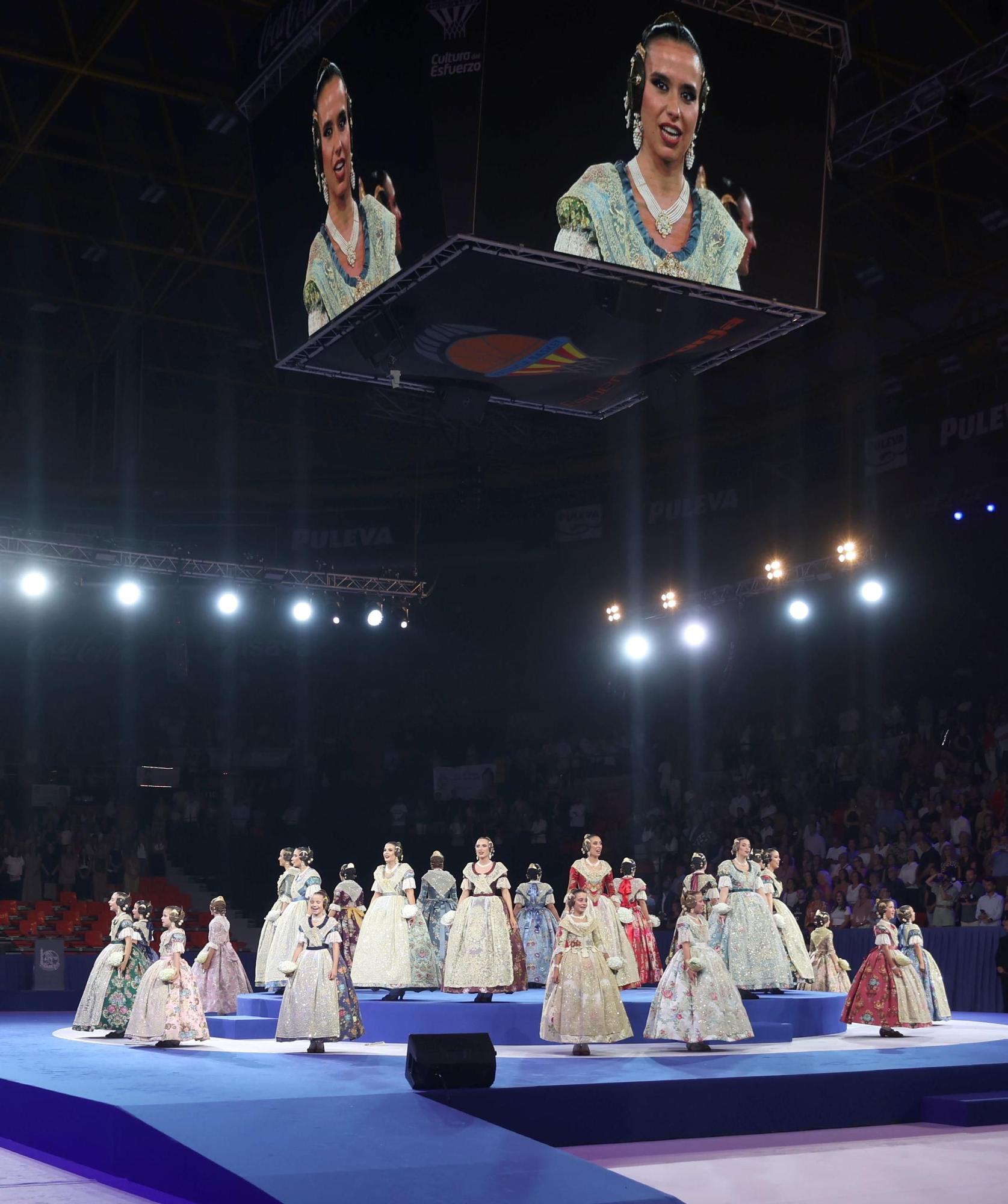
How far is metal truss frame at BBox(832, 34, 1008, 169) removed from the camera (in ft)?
40.9

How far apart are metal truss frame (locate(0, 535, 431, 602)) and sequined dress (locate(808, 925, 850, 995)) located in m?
8.30

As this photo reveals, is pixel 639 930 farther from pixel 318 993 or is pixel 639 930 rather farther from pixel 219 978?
pixel 318 993

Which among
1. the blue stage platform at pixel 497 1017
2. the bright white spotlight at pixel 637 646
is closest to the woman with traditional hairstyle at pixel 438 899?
the blue stage platform at pixel 497 1017

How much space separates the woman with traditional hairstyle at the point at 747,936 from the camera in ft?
42.0

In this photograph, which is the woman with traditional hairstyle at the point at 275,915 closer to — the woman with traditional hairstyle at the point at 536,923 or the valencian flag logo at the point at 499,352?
the woman with traditional hairstyle at the point at 536,923

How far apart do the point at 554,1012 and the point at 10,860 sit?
1335 centimetres

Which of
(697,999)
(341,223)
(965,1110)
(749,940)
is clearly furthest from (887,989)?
(341,223)

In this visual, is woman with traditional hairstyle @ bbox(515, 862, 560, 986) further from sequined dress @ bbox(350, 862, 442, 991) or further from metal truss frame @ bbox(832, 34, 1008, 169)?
metal truss frame @ bbox(832, 34, 1008, 169)

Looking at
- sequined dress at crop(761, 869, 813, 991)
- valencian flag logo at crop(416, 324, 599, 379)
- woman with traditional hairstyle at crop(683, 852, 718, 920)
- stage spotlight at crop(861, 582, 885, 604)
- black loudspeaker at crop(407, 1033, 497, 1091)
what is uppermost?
valencian flag logo at crop(416, 324, 599, 379)

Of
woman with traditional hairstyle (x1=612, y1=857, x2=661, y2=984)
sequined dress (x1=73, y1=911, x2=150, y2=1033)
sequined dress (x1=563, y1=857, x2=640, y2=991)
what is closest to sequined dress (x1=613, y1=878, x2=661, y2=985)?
woman with traditional hairstyle (x1=612, y1=857, x2=661, y2=984)

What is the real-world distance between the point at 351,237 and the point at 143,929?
6436mm

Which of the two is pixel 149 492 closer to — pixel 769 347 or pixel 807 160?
pixel 769 347

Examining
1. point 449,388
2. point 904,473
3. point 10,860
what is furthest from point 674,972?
point 10,860

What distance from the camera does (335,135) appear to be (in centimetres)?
1062
